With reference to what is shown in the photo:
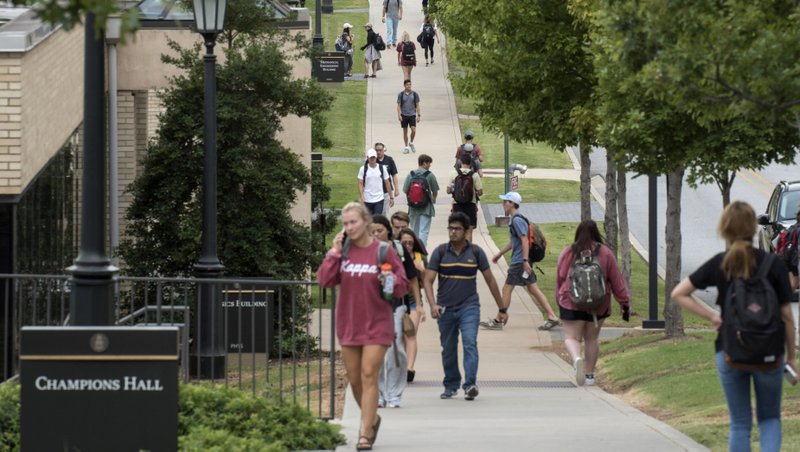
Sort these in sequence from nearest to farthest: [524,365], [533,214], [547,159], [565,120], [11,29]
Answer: [11,29] < [524,365] < [565,120] < [533,214] < [547,159]

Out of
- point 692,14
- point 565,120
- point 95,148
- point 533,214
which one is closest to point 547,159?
point 533,214

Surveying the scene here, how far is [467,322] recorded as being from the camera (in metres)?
13.3

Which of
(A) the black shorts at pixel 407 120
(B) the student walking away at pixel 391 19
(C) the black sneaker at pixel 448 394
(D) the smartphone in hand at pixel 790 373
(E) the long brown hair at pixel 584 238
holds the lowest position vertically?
(C) the black sneaker at pixel 448 394

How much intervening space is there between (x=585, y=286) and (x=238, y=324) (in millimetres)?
3160

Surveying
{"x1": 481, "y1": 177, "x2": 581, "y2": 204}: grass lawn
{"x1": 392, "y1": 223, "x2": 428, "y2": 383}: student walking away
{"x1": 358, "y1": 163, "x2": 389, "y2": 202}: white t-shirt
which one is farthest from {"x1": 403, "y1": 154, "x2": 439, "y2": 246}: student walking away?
{"x1": 481, "y1": 177, "x2": 581, "y2": 204}: grass lawn

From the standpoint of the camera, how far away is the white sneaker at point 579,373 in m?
14.2

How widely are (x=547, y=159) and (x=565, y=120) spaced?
21333 millimetres

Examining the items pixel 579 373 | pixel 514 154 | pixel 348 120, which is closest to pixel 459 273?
pixel 579 373

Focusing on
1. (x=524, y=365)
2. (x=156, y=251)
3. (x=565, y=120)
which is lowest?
(x=524, y=365)

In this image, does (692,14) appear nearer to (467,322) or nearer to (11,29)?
(467,322)

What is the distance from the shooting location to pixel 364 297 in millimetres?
9961

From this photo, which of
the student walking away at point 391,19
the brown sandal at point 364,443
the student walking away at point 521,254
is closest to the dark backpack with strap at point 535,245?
the student walking away at point 521,254

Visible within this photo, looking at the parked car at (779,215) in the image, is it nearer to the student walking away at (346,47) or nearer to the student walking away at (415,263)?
the student walking away at (415,263)

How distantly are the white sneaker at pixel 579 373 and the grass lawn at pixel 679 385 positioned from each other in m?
0.41
